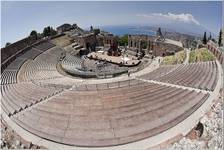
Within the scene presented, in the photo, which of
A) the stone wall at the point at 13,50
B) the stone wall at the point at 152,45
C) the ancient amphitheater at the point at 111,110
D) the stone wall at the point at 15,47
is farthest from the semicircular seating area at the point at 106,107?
the stone wall at the point at 152,45

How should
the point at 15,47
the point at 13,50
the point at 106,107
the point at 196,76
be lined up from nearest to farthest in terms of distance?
the point at 106,107 → the point at 196,76 → the point at 13,50 → the point at 15,47

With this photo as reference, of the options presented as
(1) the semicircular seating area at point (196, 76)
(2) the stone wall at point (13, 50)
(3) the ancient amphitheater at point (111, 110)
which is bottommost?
(3) the ancient amphitheater at point (111, 110)

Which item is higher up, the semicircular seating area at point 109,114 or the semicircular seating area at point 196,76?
the semicircular seating area at point 196,76

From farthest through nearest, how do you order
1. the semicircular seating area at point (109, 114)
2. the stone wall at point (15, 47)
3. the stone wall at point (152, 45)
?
the stone wall at point (152, 45)
the stone wall at point (15, 47)
the semicircular seating area at point (109, 114)

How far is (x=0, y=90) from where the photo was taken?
28.3 metres

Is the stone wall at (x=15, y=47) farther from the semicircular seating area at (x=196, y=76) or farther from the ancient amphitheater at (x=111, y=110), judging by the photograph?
the semicircular seating area at (x=196, y=76)

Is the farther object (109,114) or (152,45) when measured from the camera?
(152,45)

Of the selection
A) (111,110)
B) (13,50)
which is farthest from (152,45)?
(111,110)

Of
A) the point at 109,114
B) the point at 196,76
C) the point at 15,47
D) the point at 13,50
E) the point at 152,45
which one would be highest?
the point at 152,45

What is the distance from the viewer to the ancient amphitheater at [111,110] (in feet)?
57.5

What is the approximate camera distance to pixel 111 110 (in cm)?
2019

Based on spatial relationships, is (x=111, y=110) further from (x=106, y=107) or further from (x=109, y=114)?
(x=106, y=107)

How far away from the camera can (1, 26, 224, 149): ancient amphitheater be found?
17.5 m

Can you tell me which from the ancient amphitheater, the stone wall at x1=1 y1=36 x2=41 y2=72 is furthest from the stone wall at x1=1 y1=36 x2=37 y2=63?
the ancient amphitheater
